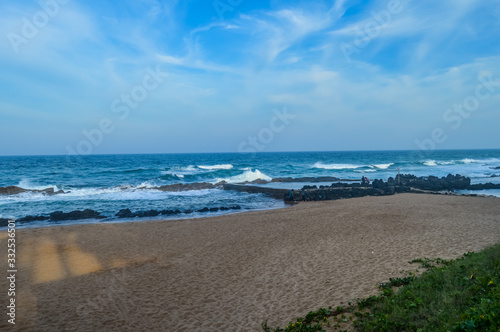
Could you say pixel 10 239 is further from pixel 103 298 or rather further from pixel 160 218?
pixel 103 298

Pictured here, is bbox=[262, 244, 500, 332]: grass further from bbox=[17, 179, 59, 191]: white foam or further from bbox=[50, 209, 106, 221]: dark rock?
bbox=[17, 179, 59, 191]: white foam

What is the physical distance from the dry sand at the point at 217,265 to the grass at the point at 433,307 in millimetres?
630

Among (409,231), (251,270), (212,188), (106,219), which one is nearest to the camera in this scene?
(251,270)

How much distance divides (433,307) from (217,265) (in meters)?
5.58

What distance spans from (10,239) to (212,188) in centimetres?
2127

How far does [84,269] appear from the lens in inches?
344

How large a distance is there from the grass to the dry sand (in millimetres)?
630

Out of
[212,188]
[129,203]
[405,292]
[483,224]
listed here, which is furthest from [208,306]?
[212,188]

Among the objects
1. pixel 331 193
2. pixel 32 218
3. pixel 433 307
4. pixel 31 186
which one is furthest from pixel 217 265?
pixel 31 186

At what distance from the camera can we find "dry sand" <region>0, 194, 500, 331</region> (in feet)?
19.9

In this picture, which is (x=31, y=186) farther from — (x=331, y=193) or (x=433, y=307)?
(x=433, y=307)

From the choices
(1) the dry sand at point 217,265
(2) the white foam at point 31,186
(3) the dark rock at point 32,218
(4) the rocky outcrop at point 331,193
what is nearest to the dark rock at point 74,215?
(3) the dark rock at point 32,218

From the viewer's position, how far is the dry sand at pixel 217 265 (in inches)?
239

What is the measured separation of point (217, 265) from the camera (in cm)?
874
